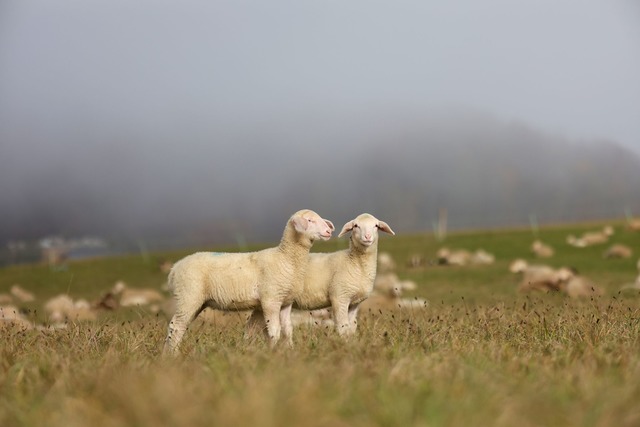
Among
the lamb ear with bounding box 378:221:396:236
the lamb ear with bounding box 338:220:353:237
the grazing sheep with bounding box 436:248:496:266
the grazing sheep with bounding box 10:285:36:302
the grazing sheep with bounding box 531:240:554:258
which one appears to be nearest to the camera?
the lamb ear with bounding box 378:221:396:236

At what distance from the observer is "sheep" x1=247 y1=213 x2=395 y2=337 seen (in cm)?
997

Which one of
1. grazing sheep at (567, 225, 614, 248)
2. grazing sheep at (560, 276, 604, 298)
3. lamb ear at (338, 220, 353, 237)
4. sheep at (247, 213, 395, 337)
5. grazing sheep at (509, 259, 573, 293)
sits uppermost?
lamb ear at (338, 220, 353, 237)

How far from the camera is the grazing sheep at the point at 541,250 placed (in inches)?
1300

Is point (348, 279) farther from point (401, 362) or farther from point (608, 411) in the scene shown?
point (608, 411)

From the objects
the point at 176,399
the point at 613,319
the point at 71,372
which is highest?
the point at 176,399

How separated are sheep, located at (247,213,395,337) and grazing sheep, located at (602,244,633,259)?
23790 mm

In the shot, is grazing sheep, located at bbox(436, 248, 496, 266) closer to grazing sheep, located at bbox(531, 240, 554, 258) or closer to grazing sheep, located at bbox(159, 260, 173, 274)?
grazing sheep, located at bbox(531, 240, 554, 258)

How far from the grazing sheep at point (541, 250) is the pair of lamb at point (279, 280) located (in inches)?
966

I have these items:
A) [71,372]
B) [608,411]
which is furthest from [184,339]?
[608,411]

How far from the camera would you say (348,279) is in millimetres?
10047

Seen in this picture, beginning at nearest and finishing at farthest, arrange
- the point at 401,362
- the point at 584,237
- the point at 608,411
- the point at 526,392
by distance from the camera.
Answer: the point at 608,411, the point at 526,392, the point at 401,362, the point at 584,237

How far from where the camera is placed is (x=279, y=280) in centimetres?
951

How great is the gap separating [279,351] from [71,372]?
6.32 feet

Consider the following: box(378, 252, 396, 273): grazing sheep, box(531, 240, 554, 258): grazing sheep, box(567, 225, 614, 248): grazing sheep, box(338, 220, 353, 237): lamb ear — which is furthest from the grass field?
box(567, 225, 614, 248): grazing sheep
